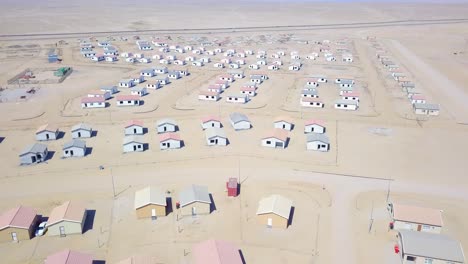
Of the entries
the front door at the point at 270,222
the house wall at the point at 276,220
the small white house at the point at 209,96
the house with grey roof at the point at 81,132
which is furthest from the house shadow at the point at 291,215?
the small white house at the point at 209,96

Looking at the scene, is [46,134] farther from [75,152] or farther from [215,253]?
[215,253]

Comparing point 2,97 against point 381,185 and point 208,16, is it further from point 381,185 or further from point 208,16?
point 208,16

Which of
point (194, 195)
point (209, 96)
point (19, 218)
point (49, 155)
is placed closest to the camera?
point (19, 218)

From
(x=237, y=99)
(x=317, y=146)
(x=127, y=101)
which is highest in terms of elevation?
(x=127, y=101)

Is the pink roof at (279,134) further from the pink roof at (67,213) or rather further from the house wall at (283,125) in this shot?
the pink roof at (67,213)

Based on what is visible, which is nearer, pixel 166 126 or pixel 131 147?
pixel 131 147

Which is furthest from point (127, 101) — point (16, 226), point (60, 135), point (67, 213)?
point (16, 226)

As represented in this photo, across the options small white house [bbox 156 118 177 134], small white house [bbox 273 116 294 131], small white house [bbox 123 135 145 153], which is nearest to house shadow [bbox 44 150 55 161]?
small white house [bbox 123 135 145 153]
